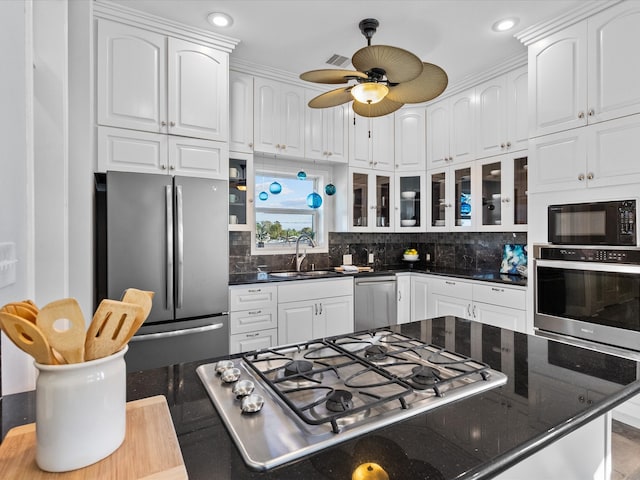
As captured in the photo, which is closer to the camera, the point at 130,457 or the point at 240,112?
the point at 130,457

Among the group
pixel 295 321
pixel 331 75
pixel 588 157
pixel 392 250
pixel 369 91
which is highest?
pixel 331 75

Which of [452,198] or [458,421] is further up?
[452,198]

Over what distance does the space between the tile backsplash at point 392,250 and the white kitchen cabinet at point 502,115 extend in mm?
901

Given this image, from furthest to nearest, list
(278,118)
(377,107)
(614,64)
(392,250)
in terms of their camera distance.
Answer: (392,250) < (278,118) < (377,107) < (614,64)

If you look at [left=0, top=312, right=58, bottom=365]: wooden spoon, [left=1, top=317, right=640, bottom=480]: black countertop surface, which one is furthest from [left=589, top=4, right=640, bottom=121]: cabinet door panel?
[left=0, top=312, right=58, bottom=365]: wooden spoon

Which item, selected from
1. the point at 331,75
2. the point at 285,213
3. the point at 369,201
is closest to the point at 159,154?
the point at 331,75

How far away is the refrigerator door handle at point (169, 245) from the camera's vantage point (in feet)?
7.62

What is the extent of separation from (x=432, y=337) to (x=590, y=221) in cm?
179

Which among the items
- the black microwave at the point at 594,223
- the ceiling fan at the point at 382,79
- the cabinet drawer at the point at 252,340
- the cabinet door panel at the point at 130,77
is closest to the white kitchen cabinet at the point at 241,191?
the cabinet door panel at the point at 130,77

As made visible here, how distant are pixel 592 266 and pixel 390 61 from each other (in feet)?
6.29

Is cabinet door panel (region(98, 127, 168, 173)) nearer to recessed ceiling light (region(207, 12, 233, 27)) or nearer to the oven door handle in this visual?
recessed ceiling light (region(207, 12, 233, 27))

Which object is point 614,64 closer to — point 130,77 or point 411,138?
point 411,138

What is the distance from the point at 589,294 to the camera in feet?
7.70

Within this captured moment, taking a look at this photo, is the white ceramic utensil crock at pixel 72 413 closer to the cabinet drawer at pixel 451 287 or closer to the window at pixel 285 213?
the window at pixel 285 213
